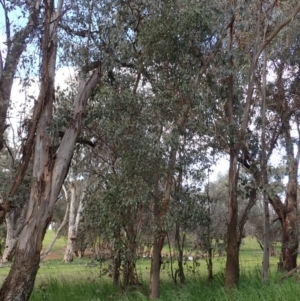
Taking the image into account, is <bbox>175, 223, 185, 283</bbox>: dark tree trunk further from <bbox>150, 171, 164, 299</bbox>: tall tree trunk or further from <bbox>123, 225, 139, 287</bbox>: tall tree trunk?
<bbox>150, 171, 164, 299</bbox>: tall tree trunk

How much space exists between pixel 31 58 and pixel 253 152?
232 inches

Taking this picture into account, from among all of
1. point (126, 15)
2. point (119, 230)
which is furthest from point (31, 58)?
point (119, 230)

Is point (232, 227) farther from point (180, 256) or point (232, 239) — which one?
point (180, 256)

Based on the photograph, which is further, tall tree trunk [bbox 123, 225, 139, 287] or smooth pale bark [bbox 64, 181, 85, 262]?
smooth pale bark [bbox 64, 181, 85, 262]

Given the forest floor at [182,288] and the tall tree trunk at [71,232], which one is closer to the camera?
the forest floor at [182,288]

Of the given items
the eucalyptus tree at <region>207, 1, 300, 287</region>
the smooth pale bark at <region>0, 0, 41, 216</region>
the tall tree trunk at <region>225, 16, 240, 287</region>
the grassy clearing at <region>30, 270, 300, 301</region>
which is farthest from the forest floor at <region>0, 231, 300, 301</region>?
the smooth pale bark at <region>0, 0, 41, 216</region>

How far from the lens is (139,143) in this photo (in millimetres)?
9531

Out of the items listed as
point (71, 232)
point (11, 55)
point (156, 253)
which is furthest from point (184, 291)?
point (71, 232)

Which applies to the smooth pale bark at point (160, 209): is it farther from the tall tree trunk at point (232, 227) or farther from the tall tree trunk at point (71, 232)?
the tall tree trunk at point (71, 232)

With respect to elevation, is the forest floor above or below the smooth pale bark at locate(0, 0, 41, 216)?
below

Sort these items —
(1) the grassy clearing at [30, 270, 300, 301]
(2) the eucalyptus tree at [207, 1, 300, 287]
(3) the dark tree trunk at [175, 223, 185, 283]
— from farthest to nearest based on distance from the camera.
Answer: (3) the dark tree trunk at [175, 223, 185, 283] < (2) the eucalyptus tree at [207, 1, 300, 287] < (1) the grassy clearing at [30, 270, 300, 301]

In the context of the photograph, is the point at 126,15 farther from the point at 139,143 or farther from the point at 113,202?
the point at 113,202

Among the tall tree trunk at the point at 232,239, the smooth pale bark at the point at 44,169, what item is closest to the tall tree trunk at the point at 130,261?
the smooth pale bark at the point at 44,169

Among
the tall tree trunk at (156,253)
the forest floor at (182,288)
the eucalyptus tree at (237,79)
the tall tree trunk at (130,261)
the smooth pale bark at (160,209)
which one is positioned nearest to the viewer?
the forest floor at (182,288)
